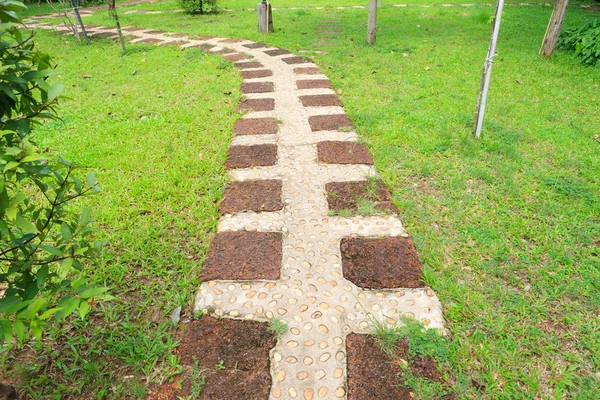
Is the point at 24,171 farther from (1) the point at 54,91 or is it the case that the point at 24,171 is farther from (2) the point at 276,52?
(2) the point at 276,52

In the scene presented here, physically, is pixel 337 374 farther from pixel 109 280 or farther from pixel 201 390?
pixel 109 280

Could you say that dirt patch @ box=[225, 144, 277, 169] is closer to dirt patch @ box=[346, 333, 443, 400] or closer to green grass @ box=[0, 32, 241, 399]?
green grass @ box=[0, 32, 241, 399]

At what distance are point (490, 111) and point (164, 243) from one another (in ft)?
13.0

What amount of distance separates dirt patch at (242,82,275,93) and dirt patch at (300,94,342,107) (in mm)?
622

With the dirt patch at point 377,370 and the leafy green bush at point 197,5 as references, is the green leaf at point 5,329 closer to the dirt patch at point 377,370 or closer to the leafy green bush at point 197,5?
the dirt patch at point 377,370

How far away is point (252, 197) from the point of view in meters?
3.01

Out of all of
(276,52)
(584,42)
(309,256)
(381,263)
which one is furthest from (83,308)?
(584,42)

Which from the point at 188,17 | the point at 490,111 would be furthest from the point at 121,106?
the point at 188,17

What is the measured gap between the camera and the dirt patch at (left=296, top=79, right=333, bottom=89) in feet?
17.9

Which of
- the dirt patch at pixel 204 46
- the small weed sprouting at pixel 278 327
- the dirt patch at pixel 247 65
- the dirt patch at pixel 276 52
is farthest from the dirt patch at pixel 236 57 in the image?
the small weed sprouting at pixel 278 327

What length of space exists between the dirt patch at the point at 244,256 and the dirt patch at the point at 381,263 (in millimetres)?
456

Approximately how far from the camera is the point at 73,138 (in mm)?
4047

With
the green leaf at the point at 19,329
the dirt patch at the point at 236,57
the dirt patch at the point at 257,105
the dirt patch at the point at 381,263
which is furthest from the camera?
the dirt patch at the point at 236,57

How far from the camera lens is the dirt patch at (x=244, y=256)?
2.28 m
